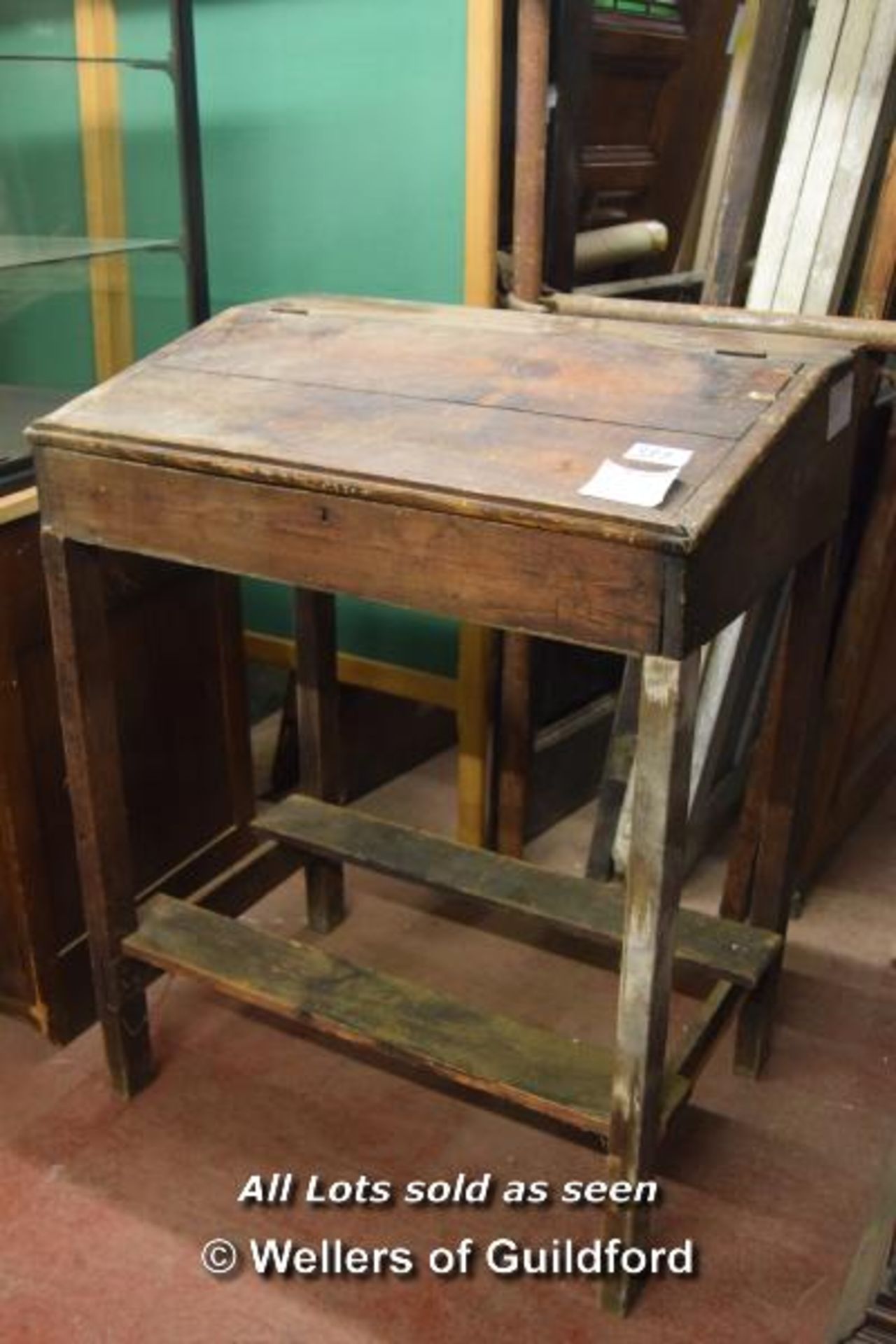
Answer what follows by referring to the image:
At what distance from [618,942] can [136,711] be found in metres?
0.92

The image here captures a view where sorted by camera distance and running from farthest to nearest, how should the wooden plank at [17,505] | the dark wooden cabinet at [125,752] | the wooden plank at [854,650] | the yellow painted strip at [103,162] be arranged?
the yellow painted strip at [103,162] → the wooden plank at [854,650] → the dark wooden cabinet at [125,752] → the wooden plank at [17,505]

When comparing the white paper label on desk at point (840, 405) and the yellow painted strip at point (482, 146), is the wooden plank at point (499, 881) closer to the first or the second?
the white paper label on desk at point (840, 405)

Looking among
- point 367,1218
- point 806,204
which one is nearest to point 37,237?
point 806,204

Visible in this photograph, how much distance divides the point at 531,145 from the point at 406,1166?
1722 mm

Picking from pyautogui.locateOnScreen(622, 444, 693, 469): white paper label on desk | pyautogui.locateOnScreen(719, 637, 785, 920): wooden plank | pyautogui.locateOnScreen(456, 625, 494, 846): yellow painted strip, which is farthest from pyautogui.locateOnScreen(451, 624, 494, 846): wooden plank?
pyautogui.locateOnScreen(622, 444, 693, 469): white paper label on desk

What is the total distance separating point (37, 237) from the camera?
2.51 meters

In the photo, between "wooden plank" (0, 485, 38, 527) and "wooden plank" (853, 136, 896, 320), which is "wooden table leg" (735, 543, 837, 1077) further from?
"wooden plank" (0, 485, 38, 527)

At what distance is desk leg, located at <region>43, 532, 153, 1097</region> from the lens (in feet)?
5.96

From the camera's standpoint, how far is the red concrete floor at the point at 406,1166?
1.74 metres

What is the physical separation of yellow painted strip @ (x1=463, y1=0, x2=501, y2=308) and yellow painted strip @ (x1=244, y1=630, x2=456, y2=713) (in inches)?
31.0

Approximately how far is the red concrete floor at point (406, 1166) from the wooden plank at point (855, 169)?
1.26 m

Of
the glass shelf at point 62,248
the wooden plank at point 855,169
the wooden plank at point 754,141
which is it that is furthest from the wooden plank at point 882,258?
the glass shelf at point 62,248

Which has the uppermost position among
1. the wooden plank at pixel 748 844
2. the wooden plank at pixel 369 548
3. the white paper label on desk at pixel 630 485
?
the white paper label on desk at pixel 630 485

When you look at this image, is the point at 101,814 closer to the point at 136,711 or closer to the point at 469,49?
the point at 136,711
